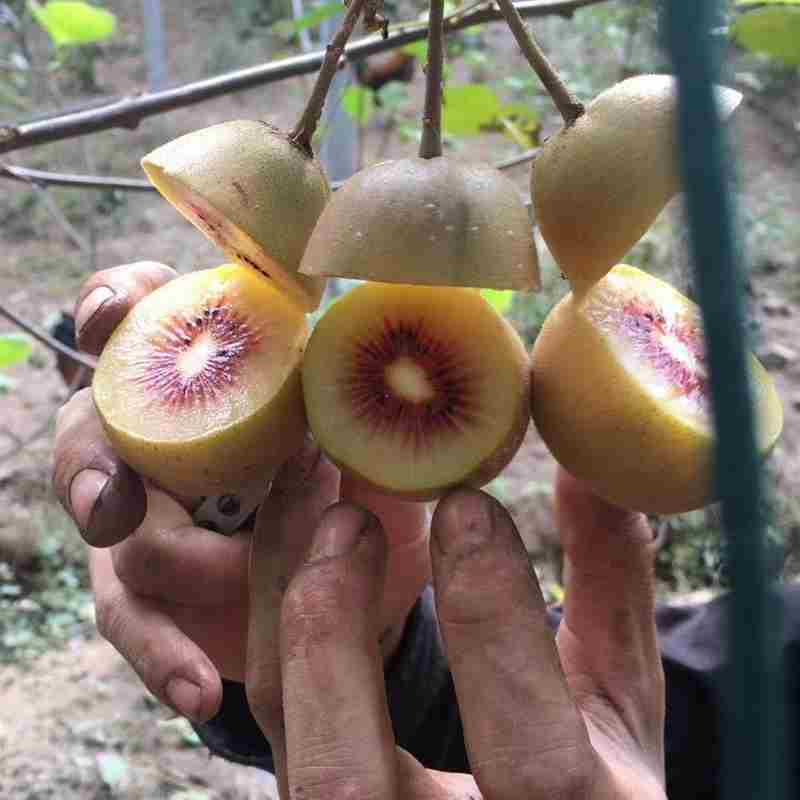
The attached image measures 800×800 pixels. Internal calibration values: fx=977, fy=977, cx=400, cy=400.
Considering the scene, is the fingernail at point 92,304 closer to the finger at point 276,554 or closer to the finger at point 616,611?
the finger at point 276,554

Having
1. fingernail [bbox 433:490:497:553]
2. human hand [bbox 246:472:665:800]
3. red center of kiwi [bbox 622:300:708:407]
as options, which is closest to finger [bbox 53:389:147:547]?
human hand [bbox 246:472:665:800]

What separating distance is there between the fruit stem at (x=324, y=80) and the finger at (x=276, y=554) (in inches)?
7.3

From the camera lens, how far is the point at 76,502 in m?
0.61

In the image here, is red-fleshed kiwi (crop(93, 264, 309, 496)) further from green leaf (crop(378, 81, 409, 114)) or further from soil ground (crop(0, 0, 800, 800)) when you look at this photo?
green leaf (crop(378, 81, 409, 114))

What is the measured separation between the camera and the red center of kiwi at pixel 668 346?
551 millimetres

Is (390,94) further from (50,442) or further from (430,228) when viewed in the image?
(430,228)

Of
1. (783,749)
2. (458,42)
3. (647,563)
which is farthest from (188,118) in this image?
(783,749)

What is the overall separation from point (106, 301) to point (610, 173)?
1.26 feet

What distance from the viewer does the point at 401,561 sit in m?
0.92

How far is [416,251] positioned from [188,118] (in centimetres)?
392

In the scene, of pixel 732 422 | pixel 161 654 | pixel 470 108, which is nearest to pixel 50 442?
pixel 470 108

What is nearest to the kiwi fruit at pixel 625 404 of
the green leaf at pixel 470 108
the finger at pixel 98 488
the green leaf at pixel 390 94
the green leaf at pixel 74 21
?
the finger at pixel 98 488

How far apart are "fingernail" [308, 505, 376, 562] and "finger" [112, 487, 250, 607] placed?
0.74 ft

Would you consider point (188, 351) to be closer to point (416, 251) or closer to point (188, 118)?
point (416, 251)
